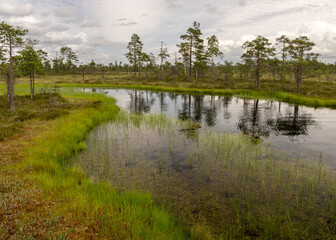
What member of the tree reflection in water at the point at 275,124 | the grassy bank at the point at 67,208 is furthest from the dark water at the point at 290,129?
the grassy bank at the point at 67,208

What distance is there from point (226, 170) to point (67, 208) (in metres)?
8.66

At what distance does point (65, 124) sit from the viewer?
58.6 feet

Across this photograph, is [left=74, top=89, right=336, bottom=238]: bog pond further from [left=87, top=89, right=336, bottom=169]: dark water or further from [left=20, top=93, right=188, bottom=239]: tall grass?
[left=20, top=93, right=188, bottom=239]: tall grass

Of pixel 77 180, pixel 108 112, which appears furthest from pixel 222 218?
pixel 108 112

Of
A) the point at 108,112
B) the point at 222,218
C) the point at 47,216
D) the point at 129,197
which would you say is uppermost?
the point at 108,112

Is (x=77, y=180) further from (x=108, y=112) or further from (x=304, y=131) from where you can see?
(x=304, y=131)

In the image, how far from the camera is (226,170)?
1162 cm

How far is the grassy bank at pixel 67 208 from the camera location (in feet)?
18.1

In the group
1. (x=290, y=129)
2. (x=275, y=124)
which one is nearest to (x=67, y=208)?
(x=290, y=129)

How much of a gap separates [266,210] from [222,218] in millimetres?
Answer: 2084

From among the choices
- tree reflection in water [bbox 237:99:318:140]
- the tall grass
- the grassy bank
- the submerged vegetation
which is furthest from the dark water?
the grassy bank

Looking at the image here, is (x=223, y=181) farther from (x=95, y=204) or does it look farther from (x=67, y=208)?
(x=67, y=208)

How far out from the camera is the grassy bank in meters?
5.51

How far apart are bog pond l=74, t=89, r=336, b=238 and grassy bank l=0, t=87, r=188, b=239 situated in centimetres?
112
